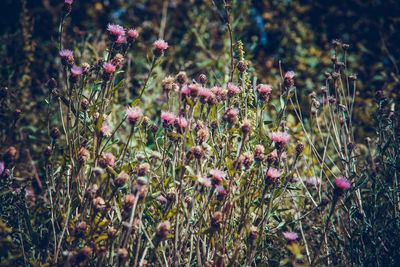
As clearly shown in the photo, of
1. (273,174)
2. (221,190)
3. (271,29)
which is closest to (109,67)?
(221,190)

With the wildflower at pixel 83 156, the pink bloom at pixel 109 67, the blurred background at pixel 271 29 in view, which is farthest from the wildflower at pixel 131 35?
the blurred background at pixel 271 29

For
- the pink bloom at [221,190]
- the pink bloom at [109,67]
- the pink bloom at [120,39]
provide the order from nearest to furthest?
the pink bloom at [221,190] < the pink bloom at [109,67] < the pink bloom at [120,39]

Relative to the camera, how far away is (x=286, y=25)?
3.36m

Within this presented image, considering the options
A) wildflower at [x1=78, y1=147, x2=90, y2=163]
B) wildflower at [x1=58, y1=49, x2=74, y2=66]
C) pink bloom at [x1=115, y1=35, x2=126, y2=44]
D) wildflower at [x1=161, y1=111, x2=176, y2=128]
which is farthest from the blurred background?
wildflower at [x1=78, y1=147, x2=90, y2=163]

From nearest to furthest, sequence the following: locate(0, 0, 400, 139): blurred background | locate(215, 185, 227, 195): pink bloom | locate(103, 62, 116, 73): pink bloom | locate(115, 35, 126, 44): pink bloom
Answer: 1. locate(215, 185, 227, 195): pink bloom
2. locate(103, 62, 116, 73): pink bloom
3. locate(115, 35, 126, 44): pink bloom
4. locate(0, 0, 400, 139): blurred background

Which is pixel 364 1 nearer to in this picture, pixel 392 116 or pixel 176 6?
pixel 176 6

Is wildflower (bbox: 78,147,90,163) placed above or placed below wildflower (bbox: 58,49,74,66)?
below

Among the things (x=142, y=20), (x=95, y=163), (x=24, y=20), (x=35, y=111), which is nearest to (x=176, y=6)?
(x=142, y=20)

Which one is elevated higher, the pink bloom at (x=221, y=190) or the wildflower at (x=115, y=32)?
the wildflower at (x=115, y=32)

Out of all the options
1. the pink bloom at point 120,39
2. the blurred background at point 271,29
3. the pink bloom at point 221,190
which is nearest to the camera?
the pink bloom at point 221,190

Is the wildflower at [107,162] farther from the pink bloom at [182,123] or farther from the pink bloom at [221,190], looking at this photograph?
the pink bloom at [221,190]

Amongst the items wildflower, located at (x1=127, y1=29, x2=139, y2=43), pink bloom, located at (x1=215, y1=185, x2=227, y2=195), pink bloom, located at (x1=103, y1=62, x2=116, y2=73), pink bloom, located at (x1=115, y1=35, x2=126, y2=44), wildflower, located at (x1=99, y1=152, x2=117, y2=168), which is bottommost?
pink bloom, located at (x1=215, y1=185, x2=227, y2=195)

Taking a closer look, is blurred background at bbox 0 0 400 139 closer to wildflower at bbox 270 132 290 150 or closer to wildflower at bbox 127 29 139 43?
wildflower at bbox 127 29 139 43

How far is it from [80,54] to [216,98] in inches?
52.8
